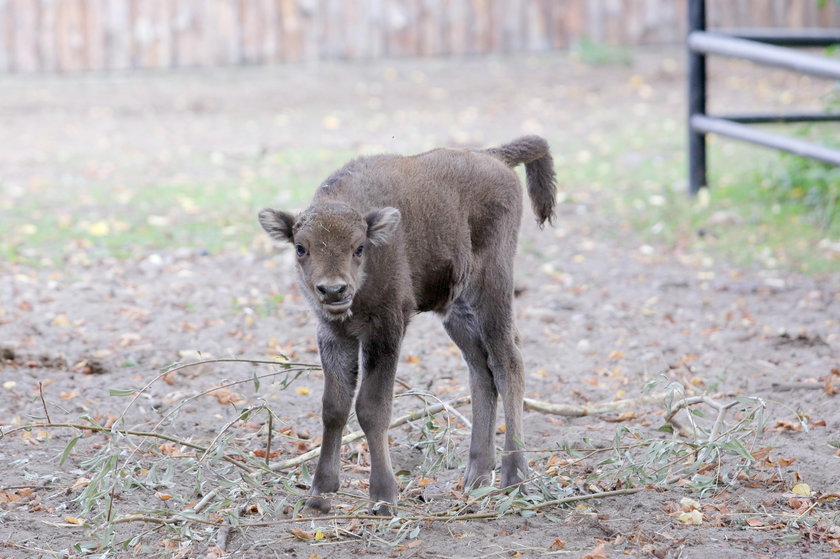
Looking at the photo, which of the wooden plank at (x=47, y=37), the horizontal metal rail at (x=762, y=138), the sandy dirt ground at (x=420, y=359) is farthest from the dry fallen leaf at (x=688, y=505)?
the wooden plank at (x=47, y=37)

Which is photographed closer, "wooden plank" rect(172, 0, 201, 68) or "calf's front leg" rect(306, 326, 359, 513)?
"calf's front leg" rect(306, 326, 359, 513)

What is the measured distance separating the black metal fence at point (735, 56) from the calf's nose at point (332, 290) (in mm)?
6776

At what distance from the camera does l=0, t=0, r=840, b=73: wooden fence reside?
19359 millimetres

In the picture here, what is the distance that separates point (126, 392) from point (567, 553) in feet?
6.59

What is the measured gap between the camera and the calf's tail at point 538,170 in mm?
5820

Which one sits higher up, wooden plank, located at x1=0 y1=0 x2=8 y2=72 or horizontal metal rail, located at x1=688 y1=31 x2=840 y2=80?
wooden plank, located at x1=0 y1=0 x2=8 y2=72

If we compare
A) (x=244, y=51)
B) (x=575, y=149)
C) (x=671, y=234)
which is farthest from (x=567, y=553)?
(x=244, y=51)

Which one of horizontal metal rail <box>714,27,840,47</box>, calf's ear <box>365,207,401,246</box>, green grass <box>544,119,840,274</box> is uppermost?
horizontal metal rail <box>714,27,840,47</box>

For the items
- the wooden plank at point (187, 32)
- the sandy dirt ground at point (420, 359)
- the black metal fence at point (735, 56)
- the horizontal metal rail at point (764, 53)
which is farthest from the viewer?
the wooden plank at point (187, 32)

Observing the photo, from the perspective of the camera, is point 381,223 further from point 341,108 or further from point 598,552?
point 341,108

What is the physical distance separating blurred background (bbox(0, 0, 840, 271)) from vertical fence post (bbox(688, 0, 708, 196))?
10.1 inches

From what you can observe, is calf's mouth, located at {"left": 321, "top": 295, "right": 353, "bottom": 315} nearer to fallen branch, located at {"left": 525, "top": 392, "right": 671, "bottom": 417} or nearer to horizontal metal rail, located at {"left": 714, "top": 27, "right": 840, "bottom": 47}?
fallen branch, located at {"left": 525, "top": 392, "right": 671, "bottom": 417}

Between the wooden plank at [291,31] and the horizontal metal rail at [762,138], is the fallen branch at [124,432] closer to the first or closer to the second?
the horizontal metal rail at [762,138]

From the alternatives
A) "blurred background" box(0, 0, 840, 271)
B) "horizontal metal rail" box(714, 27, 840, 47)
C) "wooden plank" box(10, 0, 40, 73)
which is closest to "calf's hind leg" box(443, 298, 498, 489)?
"blurred background" box(0, 0, 840, 271)
